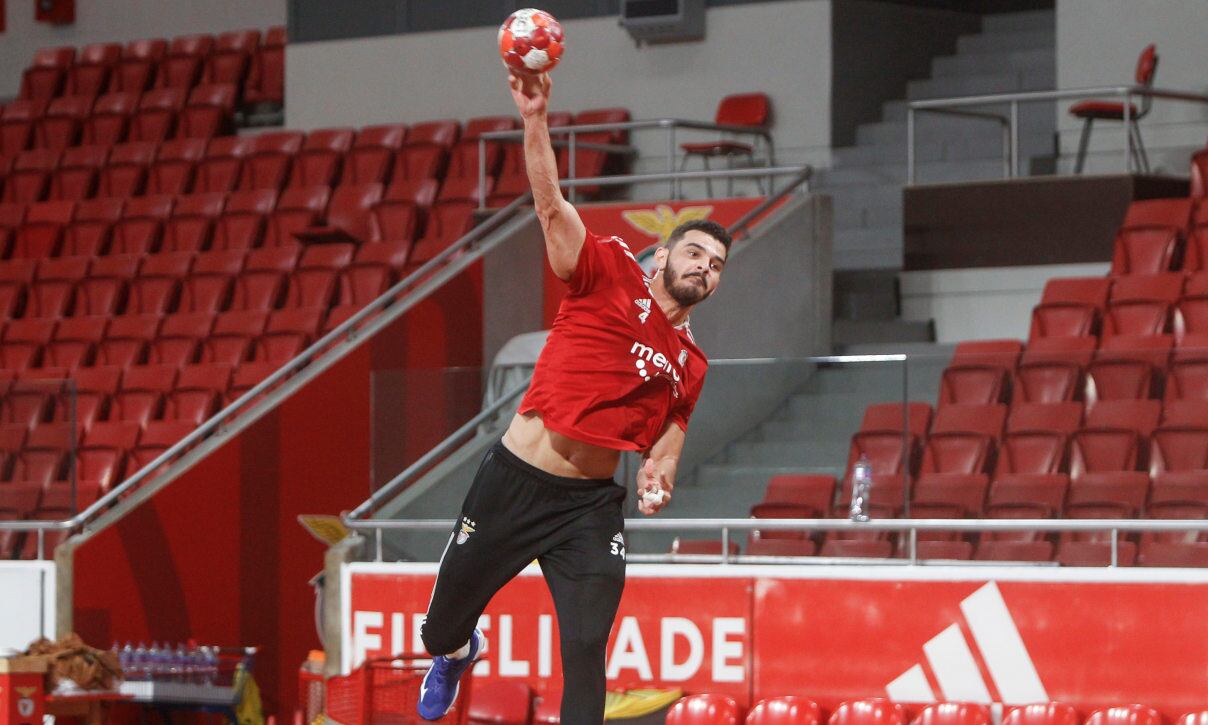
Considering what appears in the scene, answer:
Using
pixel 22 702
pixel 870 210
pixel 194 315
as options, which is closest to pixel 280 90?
pixel 194 315

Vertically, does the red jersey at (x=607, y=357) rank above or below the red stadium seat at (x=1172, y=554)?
above

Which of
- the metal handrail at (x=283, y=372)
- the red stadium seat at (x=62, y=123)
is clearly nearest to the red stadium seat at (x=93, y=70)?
the red stadium seat at (x=62, y=123)

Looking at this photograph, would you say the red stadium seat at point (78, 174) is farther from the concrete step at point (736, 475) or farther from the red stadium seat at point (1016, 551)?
the red stadium seat at point (1016, 551)

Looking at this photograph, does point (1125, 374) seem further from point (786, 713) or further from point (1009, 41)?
point (1009, 41)

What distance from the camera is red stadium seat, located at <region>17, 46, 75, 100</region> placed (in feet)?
63.5

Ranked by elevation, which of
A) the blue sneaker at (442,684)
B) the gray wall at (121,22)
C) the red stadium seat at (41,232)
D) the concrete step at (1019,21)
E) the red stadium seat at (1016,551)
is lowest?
the blue sneaker at (442,684)

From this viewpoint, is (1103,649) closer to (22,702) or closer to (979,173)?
(22,702)

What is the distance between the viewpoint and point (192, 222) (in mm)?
15758

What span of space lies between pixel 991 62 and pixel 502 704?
8589mm

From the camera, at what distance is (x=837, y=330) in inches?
529

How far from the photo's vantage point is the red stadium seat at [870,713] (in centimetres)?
858

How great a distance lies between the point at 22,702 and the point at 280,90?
1002 centimetres

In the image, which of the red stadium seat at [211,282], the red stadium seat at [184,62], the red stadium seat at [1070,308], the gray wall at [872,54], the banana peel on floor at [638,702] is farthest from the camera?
the red stadium seat at [184,62]

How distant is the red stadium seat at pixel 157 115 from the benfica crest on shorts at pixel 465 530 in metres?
12.2
